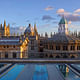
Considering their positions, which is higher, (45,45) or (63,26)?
(63,26)

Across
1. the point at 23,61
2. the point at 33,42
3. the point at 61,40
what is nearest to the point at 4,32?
the point at 33,42

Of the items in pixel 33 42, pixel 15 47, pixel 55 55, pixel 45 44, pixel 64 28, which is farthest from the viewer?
pixel 64 28

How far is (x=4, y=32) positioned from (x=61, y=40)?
199ft

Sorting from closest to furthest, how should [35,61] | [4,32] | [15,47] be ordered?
[35,61] → [15,47] → [4,32]

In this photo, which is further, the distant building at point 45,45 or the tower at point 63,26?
the tower at point 63,26

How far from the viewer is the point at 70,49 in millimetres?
68188

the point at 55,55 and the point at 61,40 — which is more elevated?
the point at 61,40

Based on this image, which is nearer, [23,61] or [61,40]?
[23,61]

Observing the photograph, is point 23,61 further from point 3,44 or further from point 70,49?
point 70,49

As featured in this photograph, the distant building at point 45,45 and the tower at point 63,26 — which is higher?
the tower at point 63,26

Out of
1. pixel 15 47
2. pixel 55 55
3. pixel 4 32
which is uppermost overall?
pixel 4 32

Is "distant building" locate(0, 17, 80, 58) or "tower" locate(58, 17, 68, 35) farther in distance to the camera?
"tower" locate(58, 17, 68, 35)

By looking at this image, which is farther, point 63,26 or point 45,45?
point 63,26

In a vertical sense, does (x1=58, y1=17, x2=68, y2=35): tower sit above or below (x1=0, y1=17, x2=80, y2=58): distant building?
above
